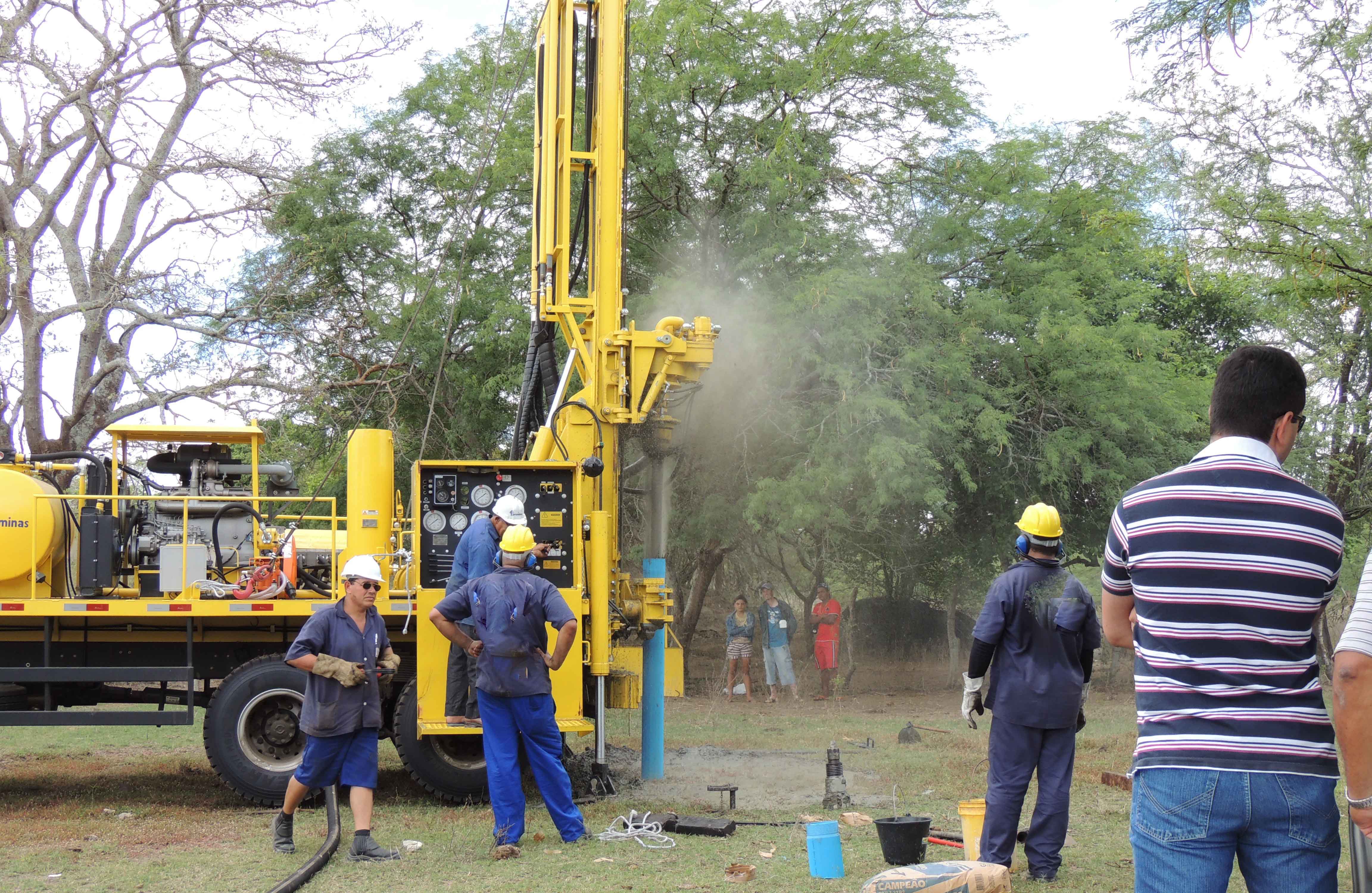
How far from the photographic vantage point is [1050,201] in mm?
16047

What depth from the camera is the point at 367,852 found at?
277 inches

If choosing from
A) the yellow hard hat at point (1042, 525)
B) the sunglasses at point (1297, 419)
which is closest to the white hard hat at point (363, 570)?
the yellow hard hat at point (1042, 525)

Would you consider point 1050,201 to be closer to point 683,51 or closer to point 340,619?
point 683,51

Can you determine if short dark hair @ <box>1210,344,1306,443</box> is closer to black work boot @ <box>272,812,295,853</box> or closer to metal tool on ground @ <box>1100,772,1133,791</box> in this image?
black work boot @ <box>272,812,295,853</box>

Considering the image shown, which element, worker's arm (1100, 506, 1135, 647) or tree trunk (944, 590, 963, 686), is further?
tree trunk (944, 590, 963, 686)

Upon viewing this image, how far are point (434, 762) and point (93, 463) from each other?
12.0 feet

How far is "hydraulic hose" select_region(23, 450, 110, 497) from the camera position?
9414mm

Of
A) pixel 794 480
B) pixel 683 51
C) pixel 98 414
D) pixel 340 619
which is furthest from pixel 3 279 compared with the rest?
pixel 340 619

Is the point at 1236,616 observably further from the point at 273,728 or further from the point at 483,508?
the point at 273,728

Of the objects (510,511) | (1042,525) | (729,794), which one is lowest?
(729,794)

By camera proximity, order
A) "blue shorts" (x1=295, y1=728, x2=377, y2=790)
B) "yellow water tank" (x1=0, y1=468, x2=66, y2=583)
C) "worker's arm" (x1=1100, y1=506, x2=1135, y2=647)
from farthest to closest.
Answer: "yellow water tank" (x1=0, y1=468, x2=66, y2=583)
"blue shorts" (x1=295, y1=728, x2=377, y2=790)
"worker's arm" (x1=1100, y1=506, x2=1135, y2=647)

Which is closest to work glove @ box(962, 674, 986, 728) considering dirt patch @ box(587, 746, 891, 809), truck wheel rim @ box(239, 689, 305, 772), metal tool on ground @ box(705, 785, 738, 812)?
metal tool on ground @ box(705, 785, 738, 812)

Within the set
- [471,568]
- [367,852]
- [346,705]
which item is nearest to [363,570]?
[346,705]

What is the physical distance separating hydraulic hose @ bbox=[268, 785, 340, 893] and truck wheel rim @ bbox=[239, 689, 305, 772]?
1137 millimetres
